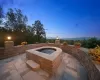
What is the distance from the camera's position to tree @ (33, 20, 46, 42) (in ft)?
35.4

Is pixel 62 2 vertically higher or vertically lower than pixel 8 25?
higher

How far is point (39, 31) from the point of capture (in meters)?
11.1

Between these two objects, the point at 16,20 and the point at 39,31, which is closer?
the point at 16,20

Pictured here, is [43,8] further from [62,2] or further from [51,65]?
[51,65]

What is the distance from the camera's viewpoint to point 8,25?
328 inches

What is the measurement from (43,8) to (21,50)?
6504 mm

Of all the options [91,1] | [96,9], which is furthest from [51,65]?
[96,9]

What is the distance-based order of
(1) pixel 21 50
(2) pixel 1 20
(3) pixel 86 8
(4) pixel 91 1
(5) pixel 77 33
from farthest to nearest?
(5) pixel 77 33, (2) pixel 1 20, (3) pixel 86 8, (1) pixel 21 50, (4) pixel 91 1

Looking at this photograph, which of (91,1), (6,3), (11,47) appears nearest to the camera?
(11,47)

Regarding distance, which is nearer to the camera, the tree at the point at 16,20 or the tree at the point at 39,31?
the tree at the point at 16,20

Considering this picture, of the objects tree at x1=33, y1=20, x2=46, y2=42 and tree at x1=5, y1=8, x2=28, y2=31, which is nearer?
tree at x1=5, y1=8, x2=28, y2=31

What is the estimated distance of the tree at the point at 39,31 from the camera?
10.8m

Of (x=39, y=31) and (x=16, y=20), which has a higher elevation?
(x=16, y=20)

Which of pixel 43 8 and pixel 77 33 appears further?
pixel 77 33
